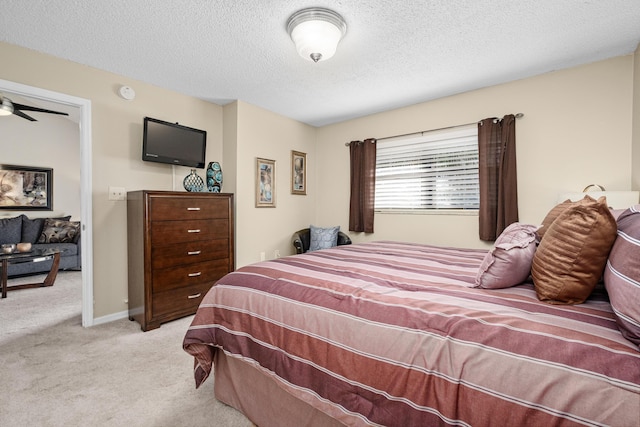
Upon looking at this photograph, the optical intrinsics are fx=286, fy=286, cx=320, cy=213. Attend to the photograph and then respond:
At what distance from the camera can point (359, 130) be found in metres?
4.32

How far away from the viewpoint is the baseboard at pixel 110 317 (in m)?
2.80

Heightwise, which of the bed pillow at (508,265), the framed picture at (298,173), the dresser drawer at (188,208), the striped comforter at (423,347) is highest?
the framed picture at (298,173)

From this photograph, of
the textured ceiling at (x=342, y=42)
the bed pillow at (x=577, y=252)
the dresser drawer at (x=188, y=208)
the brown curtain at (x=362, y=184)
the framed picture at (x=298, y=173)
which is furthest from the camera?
the framed picture at (x=298, y=173)

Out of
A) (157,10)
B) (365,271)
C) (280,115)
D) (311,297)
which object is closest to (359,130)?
(280,115)

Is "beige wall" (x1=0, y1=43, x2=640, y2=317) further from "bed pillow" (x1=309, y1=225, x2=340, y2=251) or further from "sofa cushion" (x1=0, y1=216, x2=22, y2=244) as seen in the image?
"sofa cushion" (x1=0, y1=216, x2=22, y2=244)

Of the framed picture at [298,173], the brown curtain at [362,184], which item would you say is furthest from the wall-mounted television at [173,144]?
the brown curtain at [362,184]

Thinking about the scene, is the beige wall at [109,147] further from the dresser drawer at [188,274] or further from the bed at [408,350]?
the bed at [408,350]

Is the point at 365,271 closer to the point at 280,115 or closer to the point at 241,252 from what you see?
the point at 241,252

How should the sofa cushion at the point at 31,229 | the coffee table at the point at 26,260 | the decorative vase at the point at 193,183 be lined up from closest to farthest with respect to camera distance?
the decorative vase at the point at 193,183
the coffee table at the point at 26,260
the sofa cushion at the point at 31,229

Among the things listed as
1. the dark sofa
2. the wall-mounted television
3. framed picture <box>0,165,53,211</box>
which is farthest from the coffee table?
the wall-mounted television

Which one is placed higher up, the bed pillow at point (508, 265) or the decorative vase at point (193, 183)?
the decorative vase at point (193, 183)

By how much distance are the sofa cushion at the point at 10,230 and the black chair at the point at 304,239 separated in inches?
182

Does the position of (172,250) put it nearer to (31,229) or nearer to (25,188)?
(31,229)

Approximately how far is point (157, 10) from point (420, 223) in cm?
338
